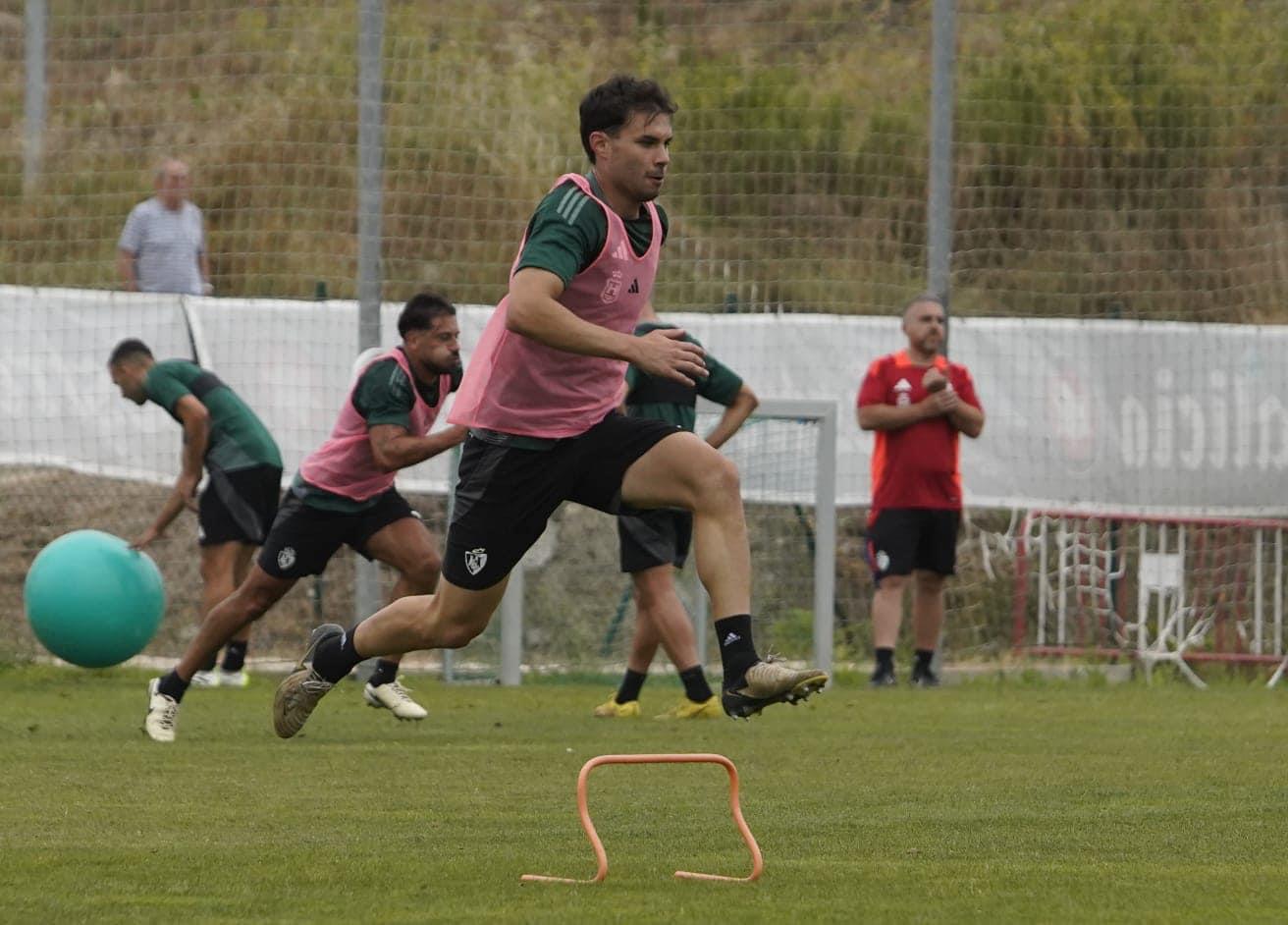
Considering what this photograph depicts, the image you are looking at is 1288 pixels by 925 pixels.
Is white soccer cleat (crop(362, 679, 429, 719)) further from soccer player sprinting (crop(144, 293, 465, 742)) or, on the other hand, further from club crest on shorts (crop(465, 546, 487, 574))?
club crest on shorts (crop(465, 546, 487, 574))

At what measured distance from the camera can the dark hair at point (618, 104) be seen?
6707 mm

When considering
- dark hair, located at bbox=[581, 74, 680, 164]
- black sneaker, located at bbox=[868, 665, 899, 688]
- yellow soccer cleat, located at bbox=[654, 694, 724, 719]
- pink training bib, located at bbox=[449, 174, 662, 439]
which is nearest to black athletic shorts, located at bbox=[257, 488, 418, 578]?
yellow soccer cleat, located at bbox=[654, 694, 724, 719]

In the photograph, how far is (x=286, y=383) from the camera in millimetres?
14539

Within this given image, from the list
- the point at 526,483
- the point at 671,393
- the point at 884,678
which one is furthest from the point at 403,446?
the point at 884,678

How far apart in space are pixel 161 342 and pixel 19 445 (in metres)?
1.11

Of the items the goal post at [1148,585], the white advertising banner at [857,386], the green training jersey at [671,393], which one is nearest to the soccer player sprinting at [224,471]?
the white advertising banner at [857,386]

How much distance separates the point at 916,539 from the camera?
43.4ft

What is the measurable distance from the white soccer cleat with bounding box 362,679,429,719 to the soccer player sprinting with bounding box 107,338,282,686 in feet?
6.61

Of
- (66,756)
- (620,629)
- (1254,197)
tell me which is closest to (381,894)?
(66,756)

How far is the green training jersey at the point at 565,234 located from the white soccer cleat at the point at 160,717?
3.76 m

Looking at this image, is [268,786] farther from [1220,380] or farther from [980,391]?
[1220,380]

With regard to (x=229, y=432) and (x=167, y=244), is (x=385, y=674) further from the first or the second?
(x=167, y=244)

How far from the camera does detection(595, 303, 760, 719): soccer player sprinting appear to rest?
10688 mm

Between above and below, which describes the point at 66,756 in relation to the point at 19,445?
below
